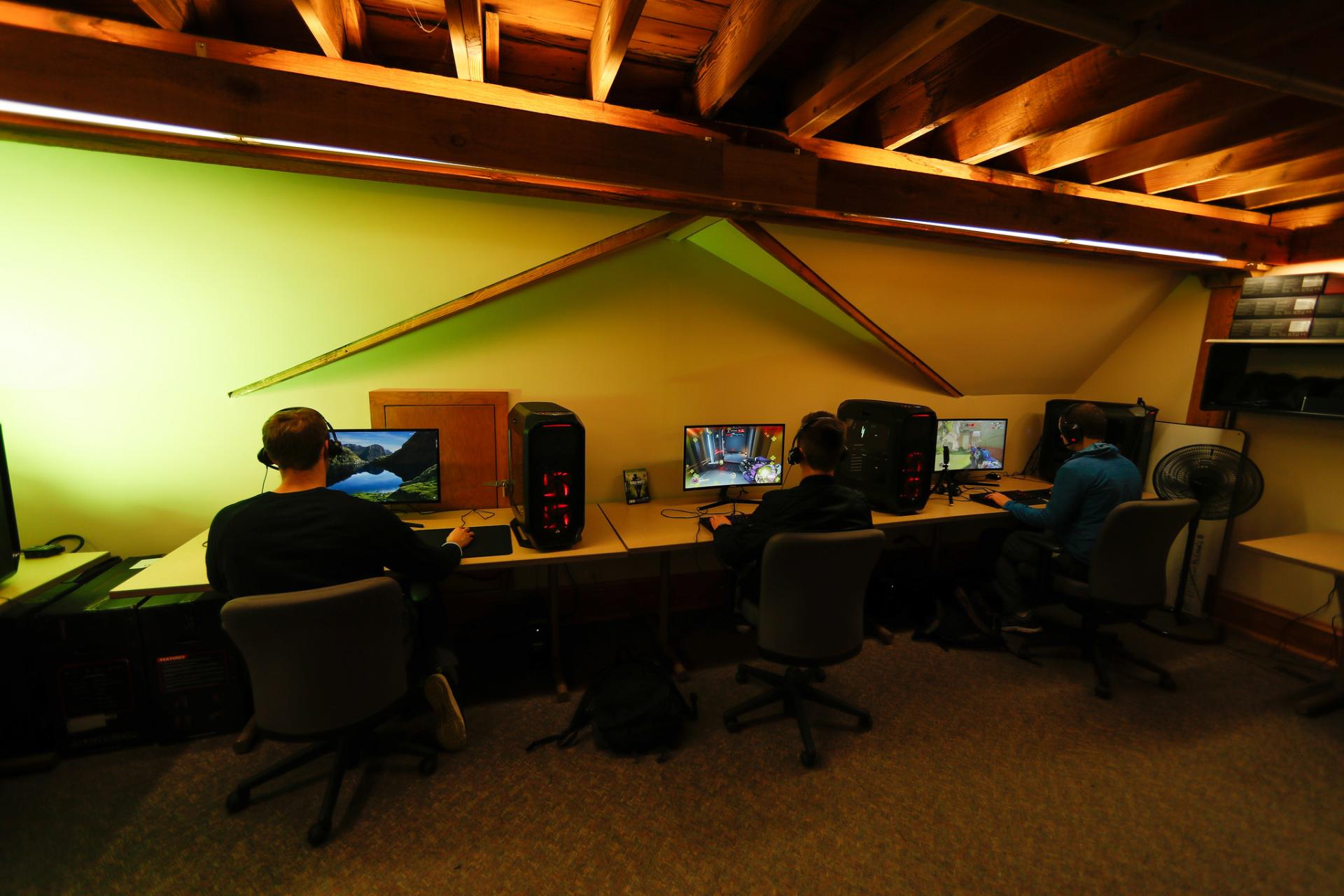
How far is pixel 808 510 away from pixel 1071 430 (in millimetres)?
1726

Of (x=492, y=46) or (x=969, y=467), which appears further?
(x=969, y=467)

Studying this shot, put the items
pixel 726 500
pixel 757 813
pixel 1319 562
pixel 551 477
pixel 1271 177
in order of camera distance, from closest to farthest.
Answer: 1. pixel 757 813
2. pixel 551 477
3. pixel 1319 562
4. pixel 1271 177
5. pixel 726 500

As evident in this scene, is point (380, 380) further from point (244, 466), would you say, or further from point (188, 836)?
point (188, 836)

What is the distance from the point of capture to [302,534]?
1598 millimetres

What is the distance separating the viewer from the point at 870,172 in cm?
219

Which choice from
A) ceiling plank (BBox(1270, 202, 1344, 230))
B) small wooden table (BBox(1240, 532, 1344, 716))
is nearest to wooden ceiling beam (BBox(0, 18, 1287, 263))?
ceiling plank (BBox(1270, 202, 1344, 230))

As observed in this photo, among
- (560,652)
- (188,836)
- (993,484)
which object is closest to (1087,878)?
(560,652)

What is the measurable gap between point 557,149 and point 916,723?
2647 mm

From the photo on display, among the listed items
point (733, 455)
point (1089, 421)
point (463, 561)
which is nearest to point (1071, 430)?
point (1089, 421)

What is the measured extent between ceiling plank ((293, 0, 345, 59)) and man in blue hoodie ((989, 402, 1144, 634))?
10.6ft

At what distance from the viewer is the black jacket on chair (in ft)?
6.46

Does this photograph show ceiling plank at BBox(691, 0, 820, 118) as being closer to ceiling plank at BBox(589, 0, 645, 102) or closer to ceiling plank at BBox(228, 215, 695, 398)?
ceiling plank at BBox(589, 0, 645, 102)

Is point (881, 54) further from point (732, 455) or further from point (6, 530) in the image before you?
point (6, 530)

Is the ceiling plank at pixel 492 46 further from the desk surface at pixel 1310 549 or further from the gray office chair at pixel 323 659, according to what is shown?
the desk surface at pixel 1310 549
